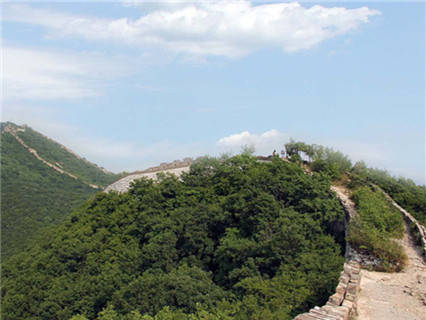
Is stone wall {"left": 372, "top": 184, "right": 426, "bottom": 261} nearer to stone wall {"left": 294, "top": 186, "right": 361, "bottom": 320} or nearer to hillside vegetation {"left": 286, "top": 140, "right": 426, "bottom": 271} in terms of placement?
hillside vegetation {"left": 286, "top": 140, "right": 426, "bottom": 271}

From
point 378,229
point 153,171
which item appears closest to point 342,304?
point 378,229

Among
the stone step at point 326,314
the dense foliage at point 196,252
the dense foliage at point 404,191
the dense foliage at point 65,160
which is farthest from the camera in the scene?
the dense foliage at point 65,160

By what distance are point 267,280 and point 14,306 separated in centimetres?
1030

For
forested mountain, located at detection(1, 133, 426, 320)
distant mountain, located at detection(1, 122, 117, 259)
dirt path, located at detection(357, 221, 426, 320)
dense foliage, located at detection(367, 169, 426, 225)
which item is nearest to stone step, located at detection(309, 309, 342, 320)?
dirt path, located at detection(357, 221, 426, 320)

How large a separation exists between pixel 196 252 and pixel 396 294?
Result: 7267 millimetres

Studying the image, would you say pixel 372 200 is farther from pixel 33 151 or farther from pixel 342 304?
pixel 33 151

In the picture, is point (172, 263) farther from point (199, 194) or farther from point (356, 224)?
point (356, 224)

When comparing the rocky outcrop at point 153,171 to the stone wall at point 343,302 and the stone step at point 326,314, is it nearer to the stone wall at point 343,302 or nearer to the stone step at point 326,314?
the stone wall at point 343,302

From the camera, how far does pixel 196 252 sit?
1434cm

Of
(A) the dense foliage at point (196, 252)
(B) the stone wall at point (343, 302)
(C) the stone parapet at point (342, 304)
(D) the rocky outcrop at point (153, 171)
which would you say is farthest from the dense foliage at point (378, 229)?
(D) the rocky outcrop at point (153, 171)

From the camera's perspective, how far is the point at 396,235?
1191cm

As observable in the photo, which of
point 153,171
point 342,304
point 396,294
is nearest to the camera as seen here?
point 342,304

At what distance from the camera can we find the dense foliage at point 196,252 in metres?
10.2

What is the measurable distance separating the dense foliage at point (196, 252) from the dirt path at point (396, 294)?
102 centimetres
